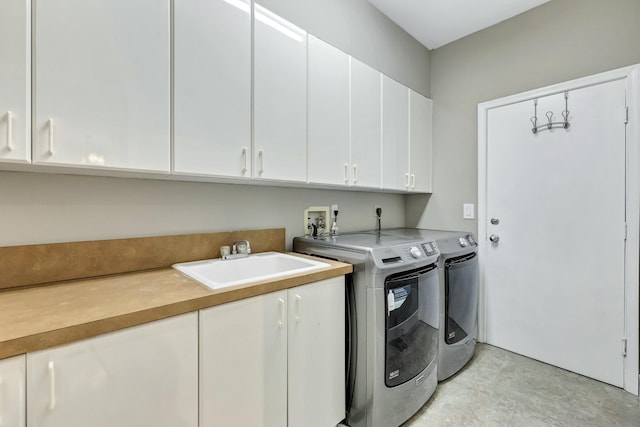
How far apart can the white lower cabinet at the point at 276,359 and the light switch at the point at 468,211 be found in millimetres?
1782

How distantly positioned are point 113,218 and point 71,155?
1.37ft

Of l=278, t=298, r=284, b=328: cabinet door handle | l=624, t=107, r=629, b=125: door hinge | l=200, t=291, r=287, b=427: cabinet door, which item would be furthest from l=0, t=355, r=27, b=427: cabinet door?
l=624, t=107, r=629, b=125: door hinge

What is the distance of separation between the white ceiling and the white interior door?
77 centimetres

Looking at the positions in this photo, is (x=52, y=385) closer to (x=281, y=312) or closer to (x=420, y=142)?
(x=281, y=312)

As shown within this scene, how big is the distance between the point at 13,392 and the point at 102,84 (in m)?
1.00

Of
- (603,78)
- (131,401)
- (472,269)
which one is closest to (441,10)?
(603,78)

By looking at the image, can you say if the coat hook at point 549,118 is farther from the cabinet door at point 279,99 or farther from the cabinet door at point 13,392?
the cabinet door at point 13,392

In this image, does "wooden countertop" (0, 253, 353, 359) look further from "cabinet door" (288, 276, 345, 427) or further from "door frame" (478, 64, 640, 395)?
"door frame" (478, 64, 640, 395)

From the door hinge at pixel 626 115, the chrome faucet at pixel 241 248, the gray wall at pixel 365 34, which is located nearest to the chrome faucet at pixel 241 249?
the chrome faucet at pixel 241 248

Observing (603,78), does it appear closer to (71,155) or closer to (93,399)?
(71,155)

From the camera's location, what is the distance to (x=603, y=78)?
2004 mm

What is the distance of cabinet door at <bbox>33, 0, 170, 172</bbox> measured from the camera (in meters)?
0.98

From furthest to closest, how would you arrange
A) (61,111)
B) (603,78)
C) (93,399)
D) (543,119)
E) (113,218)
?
(543,119)
(603,78)
(113,218)
(61,111)
(93,399)

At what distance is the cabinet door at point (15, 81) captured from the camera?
915 millimetres
